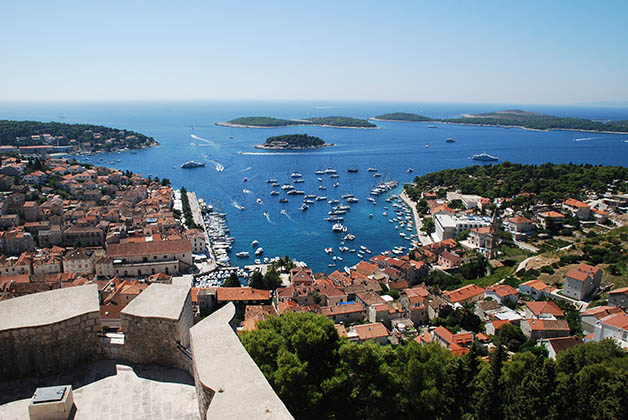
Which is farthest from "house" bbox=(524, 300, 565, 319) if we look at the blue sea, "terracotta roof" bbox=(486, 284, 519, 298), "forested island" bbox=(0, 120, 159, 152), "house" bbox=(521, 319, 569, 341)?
"forested island" bbox=(0, 120, 159, 152)

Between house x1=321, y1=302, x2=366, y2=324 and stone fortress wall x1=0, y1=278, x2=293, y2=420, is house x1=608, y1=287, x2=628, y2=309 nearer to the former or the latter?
house x1=321, y1=302, x2=366, y2=324

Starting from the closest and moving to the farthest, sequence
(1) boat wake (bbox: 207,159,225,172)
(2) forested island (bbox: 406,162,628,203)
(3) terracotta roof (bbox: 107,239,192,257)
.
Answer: (3) terracotta roof (bbox: 107,239,192,257) < (2) forested island (bbox: 406,162,628,203) < (1) boat wake (bbox: 207,159,225,172)

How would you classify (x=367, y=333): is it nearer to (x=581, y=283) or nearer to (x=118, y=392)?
(x=581, y=283)

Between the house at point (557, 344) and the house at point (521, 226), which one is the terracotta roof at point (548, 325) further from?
the house at point (521, 226)

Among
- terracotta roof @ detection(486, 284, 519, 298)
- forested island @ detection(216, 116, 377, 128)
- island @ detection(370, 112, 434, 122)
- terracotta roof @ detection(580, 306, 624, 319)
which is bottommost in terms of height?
terracotta roof @ detection(486, 284, 519, 298)

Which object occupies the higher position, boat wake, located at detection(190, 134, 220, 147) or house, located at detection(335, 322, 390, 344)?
boat wake, located at detection(190, 134, 220, 147)

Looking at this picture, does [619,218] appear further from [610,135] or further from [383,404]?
[610,135]

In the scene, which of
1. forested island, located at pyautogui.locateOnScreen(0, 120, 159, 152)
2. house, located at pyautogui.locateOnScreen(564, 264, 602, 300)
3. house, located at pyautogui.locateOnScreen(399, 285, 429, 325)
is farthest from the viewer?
forested island, located at pyautogui.locateOnScreen(0, 120, 159, 152)

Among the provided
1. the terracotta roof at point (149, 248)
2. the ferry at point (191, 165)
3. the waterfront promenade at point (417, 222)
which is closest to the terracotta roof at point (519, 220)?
the waterfront promenade at point (417, 222)
